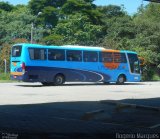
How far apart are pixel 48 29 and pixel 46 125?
5458 centimetres

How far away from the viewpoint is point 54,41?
50938 millimetres

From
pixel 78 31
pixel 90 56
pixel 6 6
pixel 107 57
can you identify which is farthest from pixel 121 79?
pixel 6 6

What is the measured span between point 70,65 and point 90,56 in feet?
6.92

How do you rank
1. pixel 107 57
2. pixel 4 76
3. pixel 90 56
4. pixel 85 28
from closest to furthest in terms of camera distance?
1. pixel 90 56
2. pixel 107 57
3. pixel 4 76
4. pixel 85 28

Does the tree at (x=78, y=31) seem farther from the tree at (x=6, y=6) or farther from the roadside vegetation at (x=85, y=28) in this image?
the tree at (x=6, y=6)

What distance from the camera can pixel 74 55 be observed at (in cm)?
3197

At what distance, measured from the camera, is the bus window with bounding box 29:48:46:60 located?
2931 centimetres

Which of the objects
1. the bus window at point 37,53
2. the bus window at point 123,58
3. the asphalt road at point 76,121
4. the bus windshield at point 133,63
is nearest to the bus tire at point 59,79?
the bus window at point 37,53

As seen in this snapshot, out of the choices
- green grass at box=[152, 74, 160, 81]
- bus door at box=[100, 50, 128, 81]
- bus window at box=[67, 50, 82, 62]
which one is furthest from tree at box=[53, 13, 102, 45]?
bus window at box=[67, 50, 82, 62]

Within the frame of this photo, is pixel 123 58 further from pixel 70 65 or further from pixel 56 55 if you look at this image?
pixel 56 55

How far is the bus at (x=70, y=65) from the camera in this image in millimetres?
29234

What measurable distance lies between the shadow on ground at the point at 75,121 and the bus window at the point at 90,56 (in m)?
16.1

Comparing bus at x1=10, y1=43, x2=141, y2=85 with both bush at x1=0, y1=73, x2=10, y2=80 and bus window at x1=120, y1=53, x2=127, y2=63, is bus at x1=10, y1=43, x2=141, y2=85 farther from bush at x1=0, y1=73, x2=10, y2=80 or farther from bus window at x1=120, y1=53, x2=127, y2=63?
bush at x1=0, y1=73, x2=10, y2=80

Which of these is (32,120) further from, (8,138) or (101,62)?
(101,62)
